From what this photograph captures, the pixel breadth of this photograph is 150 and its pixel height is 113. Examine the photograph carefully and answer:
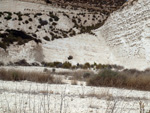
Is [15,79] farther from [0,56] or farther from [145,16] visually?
[145,16]

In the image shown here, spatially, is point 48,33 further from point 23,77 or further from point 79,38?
point 23,77

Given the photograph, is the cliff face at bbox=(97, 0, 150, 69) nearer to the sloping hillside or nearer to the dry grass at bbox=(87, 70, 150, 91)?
the sloping hillside

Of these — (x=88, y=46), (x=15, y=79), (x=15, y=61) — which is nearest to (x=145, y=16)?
(x=88, y=46)

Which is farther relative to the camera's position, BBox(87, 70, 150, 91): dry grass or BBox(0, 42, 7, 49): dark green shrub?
BBox(0, 42, 7, 49): dark green shrub

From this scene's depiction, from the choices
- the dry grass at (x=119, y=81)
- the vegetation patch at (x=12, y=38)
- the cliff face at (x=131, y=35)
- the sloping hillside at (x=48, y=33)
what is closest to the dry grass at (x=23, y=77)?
the dry grass at (x=119, y=81)

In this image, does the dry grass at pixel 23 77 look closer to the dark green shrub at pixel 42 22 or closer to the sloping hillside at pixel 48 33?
the sloping hillside at pixel 48 33

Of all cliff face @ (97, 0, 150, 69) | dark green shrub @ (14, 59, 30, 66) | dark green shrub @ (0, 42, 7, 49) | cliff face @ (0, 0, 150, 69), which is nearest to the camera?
dark green shrub @ (14, 59, 30, 66)

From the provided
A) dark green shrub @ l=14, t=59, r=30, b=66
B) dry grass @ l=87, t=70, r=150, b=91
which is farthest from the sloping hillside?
dry grass @ l=87, t=70, r=150, b=91


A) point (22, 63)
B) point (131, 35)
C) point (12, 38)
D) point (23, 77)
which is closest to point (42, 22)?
point (12, 38)

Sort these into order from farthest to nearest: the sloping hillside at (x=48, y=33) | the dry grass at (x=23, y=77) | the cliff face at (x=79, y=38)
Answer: the sloping hillside at (x=48, y=33) → the cliff face at (x=79, y=38) → the dry grass at (x=23, y=77)
